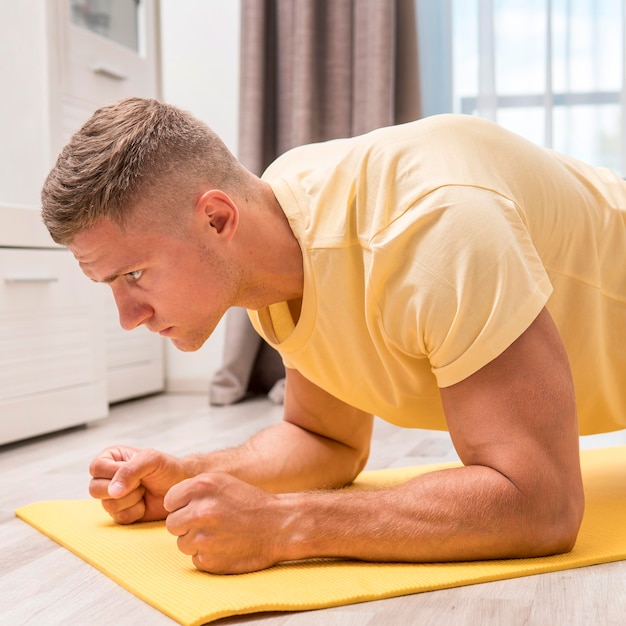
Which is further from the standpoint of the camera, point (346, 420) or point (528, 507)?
point (346, 420)

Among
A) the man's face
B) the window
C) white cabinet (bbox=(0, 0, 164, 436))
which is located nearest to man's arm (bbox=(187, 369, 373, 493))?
the man's face

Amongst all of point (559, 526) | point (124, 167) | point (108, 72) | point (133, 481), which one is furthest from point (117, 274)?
point (108, 72)

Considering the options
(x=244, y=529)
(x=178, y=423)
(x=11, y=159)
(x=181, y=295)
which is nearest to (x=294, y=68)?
(x=11, y=159)

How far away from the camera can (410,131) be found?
122 centimetres

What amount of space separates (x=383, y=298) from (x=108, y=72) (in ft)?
7.23

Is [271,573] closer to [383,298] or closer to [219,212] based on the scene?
[383,298]

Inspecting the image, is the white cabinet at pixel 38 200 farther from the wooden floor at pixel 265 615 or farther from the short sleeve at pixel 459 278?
the short sleeve at pixel 459 278

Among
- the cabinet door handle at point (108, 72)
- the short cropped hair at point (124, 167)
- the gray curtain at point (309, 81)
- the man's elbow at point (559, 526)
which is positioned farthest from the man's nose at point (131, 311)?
the cabinet door handle at point (108, 72)

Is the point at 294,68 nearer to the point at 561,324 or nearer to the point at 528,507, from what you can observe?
the point at 561,324

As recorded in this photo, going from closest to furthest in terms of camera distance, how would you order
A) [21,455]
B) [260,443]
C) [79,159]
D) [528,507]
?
[528,507]
[79,159]
[260,443]
[21,455]

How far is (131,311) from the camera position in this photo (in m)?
1.19

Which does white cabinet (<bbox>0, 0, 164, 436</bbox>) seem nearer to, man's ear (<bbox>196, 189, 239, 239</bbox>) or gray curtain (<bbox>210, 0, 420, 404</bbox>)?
gray curtain (<bbox>210, 0, 420, 404</bbox>)

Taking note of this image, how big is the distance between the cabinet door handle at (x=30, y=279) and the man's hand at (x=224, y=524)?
1.35m

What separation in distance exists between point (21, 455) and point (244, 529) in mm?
1234
